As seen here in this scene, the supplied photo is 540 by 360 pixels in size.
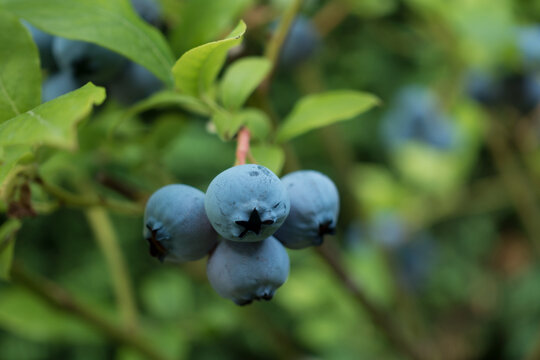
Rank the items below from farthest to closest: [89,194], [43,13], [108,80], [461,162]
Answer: [461,162]
[89,194]
[108,80]
[43,13]

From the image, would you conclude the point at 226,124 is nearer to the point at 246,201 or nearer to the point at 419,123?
the point at 246,201

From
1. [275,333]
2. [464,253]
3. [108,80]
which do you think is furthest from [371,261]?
[108,80]

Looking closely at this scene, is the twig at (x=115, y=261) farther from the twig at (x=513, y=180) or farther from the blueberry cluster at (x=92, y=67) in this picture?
the twig at (x=513, y=180)

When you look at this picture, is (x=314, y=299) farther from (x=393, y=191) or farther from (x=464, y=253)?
(x=464, y=253)

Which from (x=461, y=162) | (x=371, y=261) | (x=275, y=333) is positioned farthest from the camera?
(x=461, y=162)

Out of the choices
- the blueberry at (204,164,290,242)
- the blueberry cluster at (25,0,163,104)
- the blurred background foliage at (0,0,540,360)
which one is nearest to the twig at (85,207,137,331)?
the blurred background foliage at (0,0,540,360)

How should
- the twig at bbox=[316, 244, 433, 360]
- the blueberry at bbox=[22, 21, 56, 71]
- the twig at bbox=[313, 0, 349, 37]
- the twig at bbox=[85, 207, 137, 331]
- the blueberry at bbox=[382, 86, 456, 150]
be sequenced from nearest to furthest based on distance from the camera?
1. the blueberry at bbox=[22, 21, 56, 71]
2. the twig at bbox=[316, 244, 433, 360]
3. the twig at bbox=[85, 207, 137, 331]
4. the twig at bbox=[313, 0, 349, 37]
5. the blueberry at bbox=[382, 86, 456, 150]

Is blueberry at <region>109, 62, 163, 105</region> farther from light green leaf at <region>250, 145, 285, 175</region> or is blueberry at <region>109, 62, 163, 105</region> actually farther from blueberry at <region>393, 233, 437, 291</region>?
blueberry at <region>393, 233, 437, 291</region>
